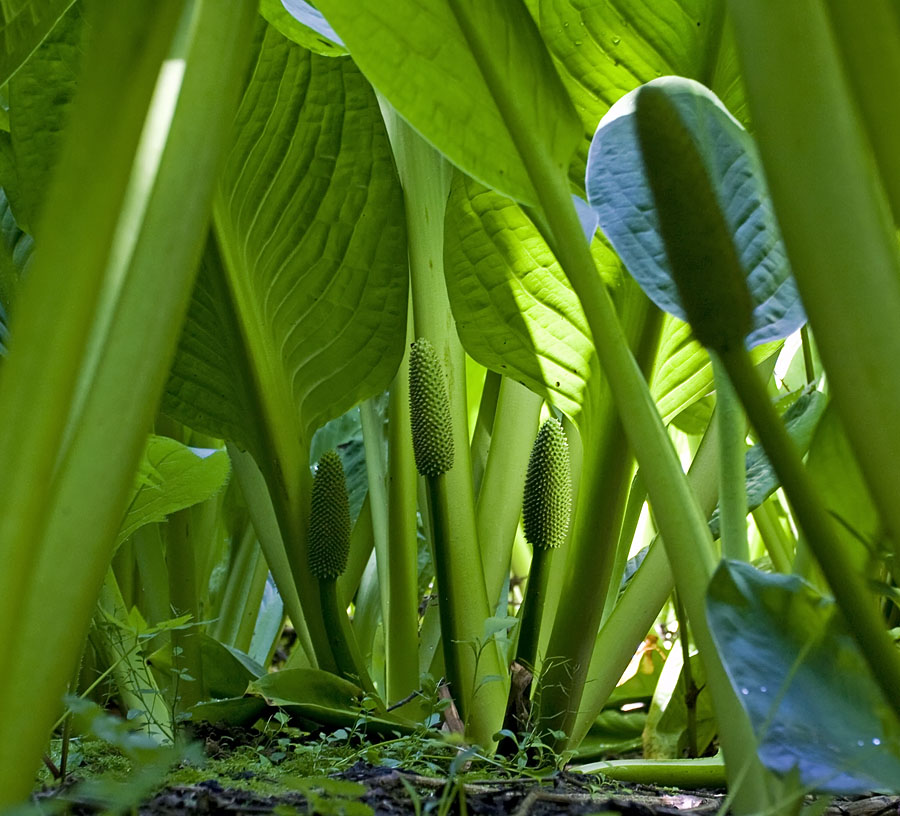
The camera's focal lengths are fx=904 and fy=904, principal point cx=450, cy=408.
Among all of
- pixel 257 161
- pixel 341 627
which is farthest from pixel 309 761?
pixel 257 161

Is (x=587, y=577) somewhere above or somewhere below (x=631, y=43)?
below

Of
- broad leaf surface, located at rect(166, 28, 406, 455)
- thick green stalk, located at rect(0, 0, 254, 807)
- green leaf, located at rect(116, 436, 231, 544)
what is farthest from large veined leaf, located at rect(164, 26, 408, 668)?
thick green stalk, located at rect(0, 0, 254, 807)

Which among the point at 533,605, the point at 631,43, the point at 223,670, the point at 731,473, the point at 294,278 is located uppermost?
the point at 631,43

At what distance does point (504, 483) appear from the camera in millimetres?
802

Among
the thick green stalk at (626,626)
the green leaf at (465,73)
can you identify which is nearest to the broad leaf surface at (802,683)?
the green leaf at (465,73)

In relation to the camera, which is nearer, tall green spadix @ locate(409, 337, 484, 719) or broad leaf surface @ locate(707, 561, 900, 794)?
broad leaf surface @ locate(707, 561, 900, 794)

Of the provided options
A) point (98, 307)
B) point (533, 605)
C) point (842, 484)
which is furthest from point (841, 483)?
point (98, 307)

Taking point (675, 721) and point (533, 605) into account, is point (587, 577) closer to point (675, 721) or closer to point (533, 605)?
point (533, 605)

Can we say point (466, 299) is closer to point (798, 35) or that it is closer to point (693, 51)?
point (693, 51)

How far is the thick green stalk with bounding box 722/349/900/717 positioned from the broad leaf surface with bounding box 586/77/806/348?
98 millimetres

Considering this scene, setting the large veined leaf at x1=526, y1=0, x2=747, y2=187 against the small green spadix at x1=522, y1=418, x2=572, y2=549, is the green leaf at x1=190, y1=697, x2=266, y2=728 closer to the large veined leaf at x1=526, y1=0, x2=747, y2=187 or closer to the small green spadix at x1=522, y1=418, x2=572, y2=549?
the small green spadix at x1=522, y1=418, x2=572, y2=549

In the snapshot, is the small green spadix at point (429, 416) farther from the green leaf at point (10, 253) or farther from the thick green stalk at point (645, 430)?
the green leaf at point (10, 253)

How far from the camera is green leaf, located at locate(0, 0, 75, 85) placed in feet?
1.51

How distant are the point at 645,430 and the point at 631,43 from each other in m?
0.30
